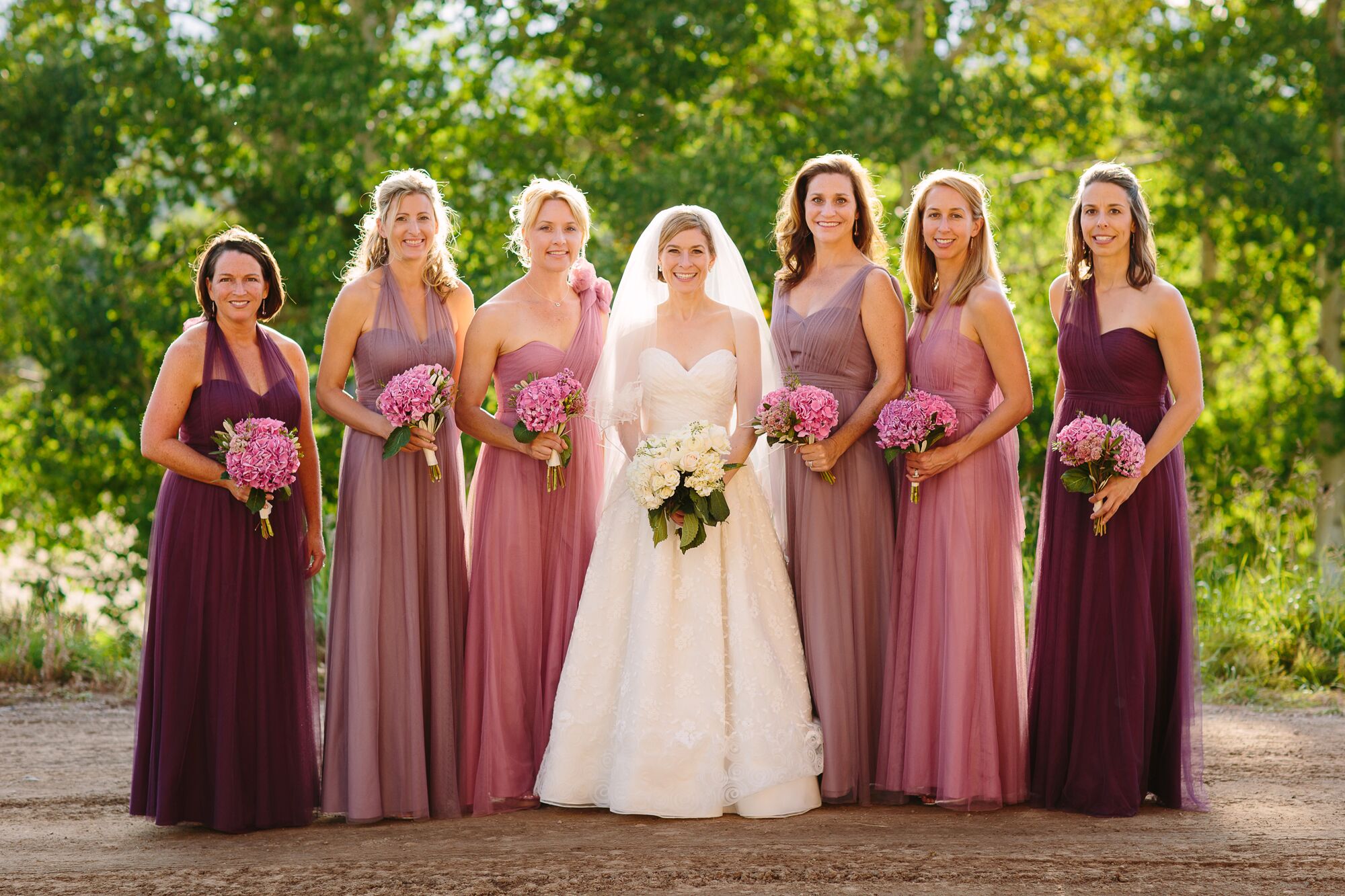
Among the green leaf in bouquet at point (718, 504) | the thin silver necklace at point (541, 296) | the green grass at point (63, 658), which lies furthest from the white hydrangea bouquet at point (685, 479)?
the green grass at point (63, 658)

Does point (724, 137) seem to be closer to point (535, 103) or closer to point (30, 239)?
point (535, 103)

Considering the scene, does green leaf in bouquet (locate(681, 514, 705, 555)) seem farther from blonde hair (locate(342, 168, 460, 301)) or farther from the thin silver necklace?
blonde hair (locate(342, 168, 460, 301))

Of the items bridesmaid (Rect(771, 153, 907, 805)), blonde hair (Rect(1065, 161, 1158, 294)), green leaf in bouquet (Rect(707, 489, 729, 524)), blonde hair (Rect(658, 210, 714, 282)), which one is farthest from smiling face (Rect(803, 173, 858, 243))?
green leaf in bouquet (Rect(707, 489, 729, 524))

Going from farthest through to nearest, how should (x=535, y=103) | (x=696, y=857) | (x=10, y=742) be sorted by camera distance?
(x=535, y=103) < (x=10, y=742) < (x=696, y=857)

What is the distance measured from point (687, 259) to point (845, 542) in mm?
1406

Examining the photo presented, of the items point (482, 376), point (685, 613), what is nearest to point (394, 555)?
point (482, 376)

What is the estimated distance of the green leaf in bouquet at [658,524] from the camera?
532 centimetres

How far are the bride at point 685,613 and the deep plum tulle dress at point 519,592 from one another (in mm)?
180

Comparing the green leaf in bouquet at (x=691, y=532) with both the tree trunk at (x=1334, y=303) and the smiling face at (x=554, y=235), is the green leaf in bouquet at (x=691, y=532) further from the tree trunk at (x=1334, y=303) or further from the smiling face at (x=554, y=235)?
the tree trunk at (x=1334, y=303)

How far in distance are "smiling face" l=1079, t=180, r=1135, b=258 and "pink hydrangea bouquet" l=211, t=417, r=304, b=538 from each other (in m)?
3.44

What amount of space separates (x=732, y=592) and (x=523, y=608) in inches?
36.7

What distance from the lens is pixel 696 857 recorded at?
15.5 ft

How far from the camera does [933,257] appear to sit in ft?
19.1

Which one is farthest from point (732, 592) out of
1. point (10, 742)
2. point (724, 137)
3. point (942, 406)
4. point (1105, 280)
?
point (724, 137)
